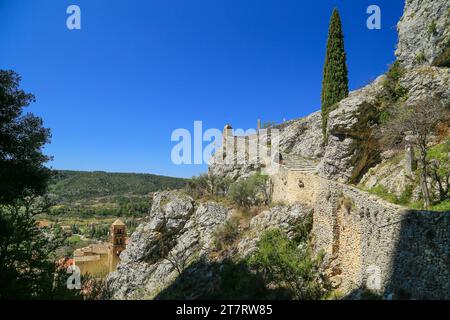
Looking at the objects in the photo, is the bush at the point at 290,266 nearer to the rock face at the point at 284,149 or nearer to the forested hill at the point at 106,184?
the rock face at the point at 284,149

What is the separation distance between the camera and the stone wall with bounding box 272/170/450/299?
8.31 meters

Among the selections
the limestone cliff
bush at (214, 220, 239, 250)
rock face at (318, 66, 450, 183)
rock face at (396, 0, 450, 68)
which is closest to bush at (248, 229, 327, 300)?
the limestone cliff

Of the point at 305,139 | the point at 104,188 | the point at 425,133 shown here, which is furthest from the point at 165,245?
the point at 104,188

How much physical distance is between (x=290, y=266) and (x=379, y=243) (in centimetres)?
475

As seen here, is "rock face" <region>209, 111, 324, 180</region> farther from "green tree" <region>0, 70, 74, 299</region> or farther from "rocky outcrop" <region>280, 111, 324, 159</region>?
"green tree" <region>0, 70, 74, 299</region>

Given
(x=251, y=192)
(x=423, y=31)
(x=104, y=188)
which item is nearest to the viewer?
(x=423, y=31)

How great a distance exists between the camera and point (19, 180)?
10594 millimetres

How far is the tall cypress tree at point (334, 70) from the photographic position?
25.4 metres

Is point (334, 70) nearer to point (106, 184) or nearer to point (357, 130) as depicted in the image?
point (357, 130)

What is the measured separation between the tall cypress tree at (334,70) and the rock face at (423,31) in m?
4.30

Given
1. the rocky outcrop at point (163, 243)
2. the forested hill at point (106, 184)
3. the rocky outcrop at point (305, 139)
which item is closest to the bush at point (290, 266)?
the rocky outcrop at point (163, 243)

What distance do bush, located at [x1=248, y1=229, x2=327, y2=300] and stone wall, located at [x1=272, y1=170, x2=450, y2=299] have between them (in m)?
0.79

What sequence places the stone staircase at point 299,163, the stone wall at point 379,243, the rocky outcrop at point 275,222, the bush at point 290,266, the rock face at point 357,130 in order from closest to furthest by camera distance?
the stone wall at point 379,243, the bush at point 290,266, the rocky outcrop at point 275,222, the rock face at point 357,130, the stone staircase at point 299,163
